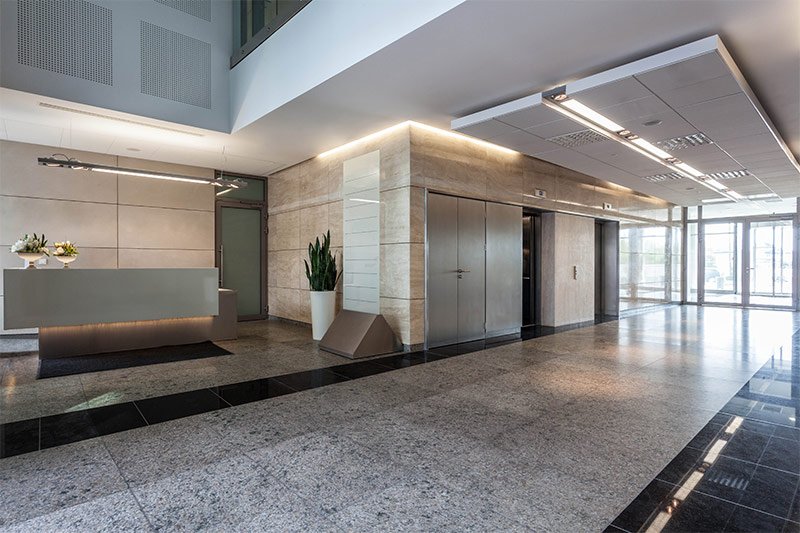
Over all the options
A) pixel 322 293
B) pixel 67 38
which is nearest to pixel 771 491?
pixel 322 293

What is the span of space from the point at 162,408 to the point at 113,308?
9.53ft

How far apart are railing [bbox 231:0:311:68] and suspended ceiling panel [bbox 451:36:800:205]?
8.53 feet

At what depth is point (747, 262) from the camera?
42.0 ft

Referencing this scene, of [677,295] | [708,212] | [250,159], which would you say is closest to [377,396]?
[250,159]

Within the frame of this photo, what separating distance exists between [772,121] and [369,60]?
223 inches

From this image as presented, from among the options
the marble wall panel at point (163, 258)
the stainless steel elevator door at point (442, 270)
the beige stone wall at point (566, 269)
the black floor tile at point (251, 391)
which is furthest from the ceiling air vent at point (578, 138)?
the marble wall panel at point (163, 258)

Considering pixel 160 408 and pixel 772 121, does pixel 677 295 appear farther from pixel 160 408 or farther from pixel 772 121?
pixel 160 408

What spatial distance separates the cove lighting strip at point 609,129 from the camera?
4.66m

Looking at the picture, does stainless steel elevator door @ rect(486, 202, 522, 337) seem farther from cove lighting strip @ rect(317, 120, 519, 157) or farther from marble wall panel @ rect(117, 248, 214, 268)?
marble wall panel @ rect(117, 248, 214, 268)

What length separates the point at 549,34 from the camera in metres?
3.72

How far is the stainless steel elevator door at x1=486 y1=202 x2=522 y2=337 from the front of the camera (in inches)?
289

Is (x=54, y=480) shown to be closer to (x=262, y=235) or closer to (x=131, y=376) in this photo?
(x=131, y=376)

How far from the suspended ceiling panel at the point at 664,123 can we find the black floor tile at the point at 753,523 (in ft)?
11.0

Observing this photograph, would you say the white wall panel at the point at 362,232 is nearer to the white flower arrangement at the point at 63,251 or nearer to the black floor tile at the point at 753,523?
the white flower arrangement at the point at 63,251
